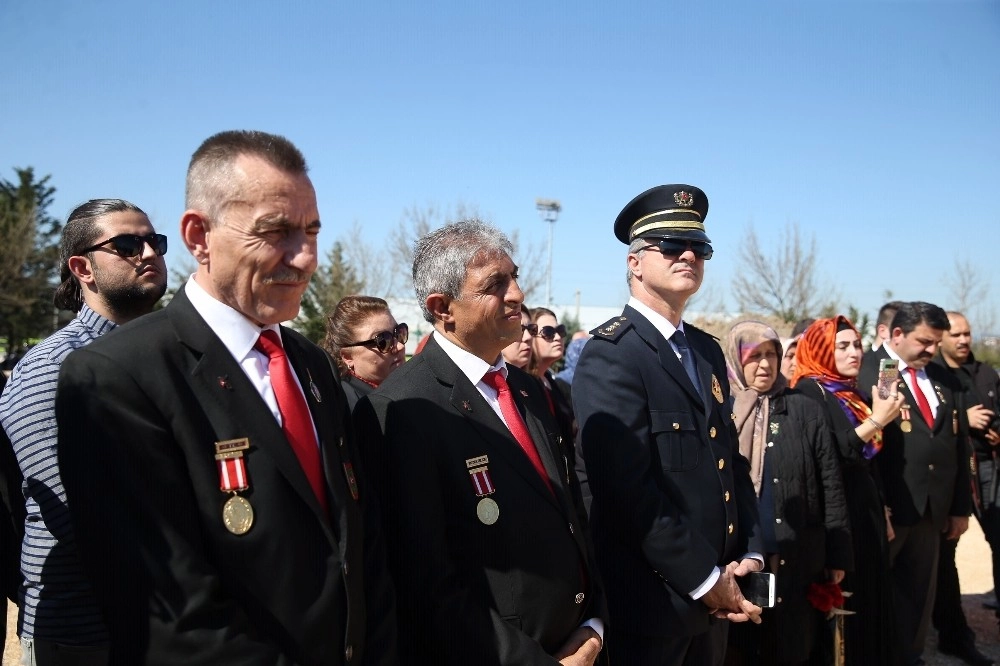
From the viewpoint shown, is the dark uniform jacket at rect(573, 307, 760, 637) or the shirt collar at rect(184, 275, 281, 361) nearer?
Answer: the shirt collar at rect(184, 275, 281, 361)

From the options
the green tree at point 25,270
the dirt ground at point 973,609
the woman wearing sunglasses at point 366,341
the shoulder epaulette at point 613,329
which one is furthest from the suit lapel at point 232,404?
the green tree at point 25,270

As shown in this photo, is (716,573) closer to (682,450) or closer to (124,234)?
(682,450)

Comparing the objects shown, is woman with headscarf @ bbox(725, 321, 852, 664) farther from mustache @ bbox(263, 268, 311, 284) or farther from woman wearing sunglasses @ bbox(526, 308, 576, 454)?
mustache @ bbox(263, 268, 311, 284)

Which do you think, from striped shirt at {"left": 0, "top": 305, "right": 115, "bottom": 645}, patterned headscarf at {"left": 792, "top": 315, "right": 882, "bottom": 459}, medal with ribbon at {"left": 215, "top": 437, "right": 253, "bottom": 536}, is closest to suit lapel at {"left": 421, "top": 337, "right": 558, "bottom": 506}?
medal with ribbon at {"left": 215, "top": 437, "right": 253, "bottom": 536}

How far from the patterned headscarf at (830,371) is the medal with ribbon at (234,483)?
430 cm

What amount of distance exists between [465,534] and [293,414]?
772 mm

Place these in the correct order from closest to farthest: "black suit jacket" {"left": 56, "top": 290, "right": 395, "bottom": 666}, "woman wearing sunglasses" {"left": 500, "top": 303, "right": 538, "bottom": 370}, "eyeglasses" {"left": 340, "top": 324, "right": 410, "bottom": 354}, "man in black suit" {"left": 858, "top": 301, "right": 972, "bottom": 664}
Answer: "black suit jacket" {"left": 56, "top": 290, "right": 395, "bottom": 666}
"eyeglasses" {"left": 340, "top": 324, "right": 410, "bottom": 354}
"man in black suit" {"left": 858, "top": 301, "right": 972, "bottom": 664}
"woman wearing sunglasses" {"left": 500, "top": 303, "right": 538, "bottom": 370}

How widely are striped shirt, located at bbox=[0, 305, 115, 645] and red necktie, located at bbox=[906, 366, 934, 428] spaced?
557cm

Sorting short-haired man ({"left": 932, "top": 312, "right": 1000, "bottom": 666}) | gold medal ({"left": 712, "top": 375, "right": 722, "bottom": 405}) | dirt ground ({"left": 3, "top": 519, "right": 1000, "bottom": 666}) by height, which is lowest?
dirt ground ({"left": 3, "top": 519, "right": 1000, "bottom": 666})

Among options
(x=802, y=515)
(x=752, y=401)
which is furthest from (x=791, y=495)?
(x=752, y=401)

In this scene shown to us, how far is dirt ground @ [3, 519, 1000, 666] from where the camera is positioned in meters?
6.26

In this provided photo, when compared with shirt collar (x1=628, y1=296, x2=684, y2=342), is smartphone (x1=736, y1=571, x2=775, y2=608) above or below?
below

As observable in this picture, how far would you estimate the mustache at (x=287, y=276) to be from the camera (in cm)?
207

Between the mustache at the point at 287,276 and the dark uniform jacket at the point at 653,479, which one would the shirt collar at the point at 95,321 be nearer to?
the mustache at the point at 287,276
